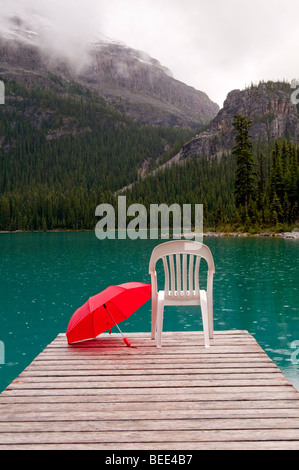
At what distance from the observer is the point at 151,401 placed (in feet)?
11.8

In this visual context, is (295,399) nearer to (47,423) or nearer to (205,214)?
(47,423)

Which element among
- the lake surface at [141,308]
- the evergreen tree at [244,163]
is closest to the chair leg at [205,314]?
the lake surface at [141,308]

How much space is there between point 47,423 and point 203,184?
365ft

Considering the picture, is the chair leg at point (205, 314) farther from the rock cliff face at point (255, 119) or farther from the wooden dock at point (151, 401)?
the rock cliff face at point (255, 119)

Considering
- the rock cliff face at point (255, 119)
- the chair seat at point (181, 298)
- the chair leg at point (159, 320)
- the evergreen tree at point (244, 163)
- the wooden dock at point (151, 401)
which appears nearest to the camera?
the wooden dock at point (151, 401)

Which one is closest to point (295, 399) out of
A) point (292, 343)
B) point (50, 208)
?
point (292, 343)

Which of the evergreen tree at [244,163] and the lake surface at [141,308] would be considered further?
the evergreen tree at [244,163]

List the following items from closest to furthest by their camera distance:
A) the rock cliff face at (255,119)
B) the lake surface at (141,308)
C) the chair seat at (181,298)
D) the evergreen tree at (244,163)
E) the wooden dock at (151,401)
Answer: the wooden dock at (151,401) → the chair seat at (181,298) → the lake surface at (141,308) → the evergreen tree at (244,163) → the rock cliff face at (255,119)

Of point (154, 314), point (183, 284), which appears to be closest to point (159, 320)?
point (154, 314)

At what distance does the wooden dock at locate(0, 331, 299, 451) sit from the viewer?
116 inches

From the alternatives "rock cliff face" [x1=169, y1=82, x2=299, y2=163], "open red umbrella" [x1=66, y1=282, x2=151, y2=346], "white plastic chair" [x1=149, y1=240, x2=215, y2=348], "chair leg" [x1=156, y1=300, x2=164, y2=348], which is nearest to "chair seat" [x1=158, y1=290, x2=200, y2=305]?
"white plastic chair" [x1=149, y1=240, x2=215, y2=348]

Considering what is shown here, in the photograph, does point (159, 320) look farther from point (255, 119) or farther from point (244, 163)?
point (255, 119)

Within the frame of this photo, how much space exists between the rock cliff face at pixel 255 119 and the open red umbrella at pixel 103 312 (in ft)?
456

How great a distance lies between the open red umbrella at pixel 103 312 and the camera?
5.35m
